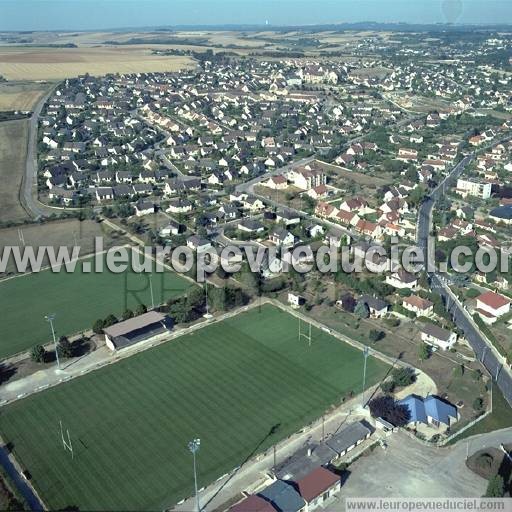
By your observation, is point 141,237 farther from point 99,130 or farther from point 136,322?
point 99,130

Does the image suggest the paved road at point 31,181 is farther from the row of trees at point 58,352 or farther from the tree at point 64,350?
the tree at point 64,350

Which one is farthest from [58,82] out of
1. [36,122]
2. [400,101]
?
[400,101]

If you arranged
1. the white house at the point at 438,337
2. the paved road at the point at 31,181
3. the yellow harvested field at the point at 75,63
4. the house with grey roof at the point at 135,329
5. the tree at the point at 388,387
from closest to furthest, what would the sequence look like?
the tree at the point at 388,387 < the white house at the point at 438,337 < the house with grey roof at the point at 135,329 < the paved road at the point at 31,181 < the yellow harvested field at the point at 75,63

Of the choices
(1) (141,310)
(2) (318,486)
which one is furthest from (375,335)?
(1) (141,310)

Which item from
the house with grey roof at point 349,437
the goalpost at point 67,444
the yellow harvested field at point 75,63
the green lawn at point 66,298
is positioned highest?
the yellow harvested field at point 75,63

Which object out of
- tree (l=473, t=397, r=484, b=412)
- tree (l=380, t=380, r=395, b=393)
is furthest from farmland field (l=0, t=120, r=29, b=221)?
tree (l=473, t=397, r=484, b=412)

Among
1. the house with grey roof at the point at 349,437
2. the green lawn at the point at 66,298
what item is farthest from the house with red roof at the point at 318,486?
the green lawn at the point at 66,298

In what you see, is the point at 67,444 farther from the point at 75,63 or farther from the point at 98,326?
the point at 75,63
